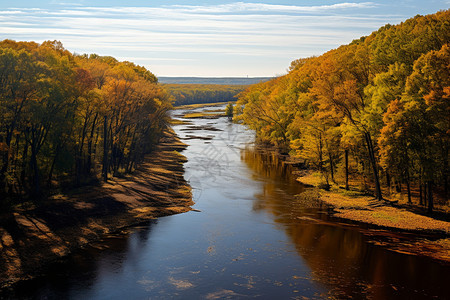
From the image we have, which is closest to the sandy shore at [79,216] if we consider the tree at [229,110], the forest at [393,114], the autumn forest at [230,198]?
the autumn forest at [230,198]

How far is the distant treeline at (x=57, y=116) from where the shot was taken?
37.9 m

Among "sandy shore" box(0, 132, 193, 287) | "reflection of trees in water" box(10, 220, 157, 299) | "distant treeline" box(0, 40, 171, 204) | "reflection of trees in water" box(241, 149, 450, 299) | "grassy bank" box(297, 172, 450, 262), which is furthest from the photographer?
"distant treeline" box(0, 40, 171, 204)

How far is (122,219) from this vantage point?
1640 inches

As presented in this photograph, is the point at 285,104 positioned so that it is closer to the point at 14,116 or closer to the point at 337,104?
the point at 337,104

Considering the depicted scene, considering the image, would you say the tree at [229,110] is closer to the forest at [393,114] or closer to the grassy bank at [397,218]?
the forest at [393,114]

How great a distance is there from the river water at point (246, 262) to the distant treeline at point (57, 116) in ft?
46.7

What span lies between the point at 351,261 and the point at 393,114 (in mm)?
16800

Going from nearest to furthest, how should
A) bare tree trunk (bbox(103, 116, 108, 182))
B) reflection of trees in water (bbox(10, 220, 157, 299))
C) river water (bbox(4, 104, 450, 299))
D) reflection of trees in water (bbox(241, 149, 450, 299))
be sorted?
reflection of trees in water (bbox(10, 220, 157, 299)), river water (bbox(4, 104, 450, 299)), reflection of trees in water (bbox(241, 149, 450, 299)), bare tree trunk (bbox(103, 116, 108, 182))

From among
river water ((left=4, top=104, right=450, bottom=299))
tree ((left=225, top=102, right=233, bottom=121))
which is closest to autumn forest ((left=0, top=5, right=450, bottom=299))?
river water ((left=4, top=104, right=450, bottom=299))

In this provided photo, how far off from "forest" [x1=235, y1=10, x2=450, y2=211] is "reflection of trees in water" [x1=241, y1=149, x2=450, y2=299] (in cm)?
971

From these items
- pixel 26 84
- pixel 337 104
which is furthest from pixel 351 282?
pixel 26 84

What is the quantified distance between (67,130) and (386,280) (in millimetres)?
35680

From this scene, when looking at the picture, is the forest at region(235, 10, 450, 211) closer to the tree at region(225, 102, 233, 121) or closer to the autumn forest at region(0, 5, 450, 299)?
the autumn forest at region(0, 5, 450, 299)

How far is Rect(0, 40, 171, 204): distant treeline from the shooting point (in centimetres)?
3794
